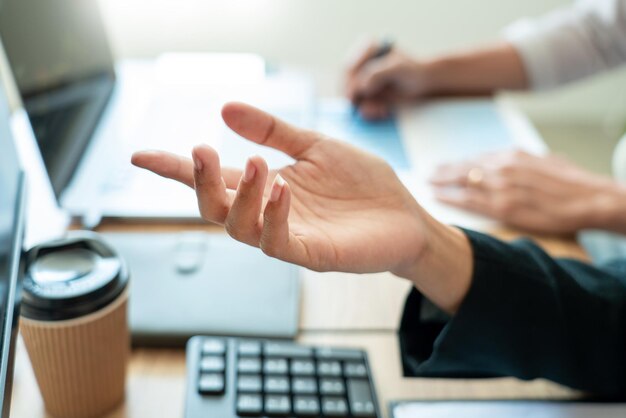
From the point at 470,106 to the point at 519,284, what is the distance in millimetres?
549

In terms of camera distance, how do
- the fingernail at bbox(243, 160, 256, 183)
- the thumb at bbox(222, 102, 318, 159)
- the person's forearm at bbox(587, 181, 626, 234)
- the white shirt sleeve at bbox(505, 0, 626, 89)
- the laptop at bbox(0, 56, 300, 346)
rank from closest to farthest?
the fingernail at bbox(243, 160, 256, 183) → the thumb at bbox(222, 102, 318, 159) → the laptop at bbox(0, 56, 300, 346) → the person's forearm at bbox(587, 181, 626, 234) → the white shirt sleeve at bbox(505, 0, 626, 89)

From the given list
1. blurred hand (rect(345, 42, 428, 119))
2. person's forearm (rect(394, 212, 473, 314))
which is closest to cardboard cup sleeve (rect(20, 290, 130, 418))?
person's forearm (rect(394, 212, 473, 314))

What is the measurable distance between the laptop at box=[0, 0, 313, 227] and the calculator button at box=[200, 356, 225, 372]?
24 centimetres

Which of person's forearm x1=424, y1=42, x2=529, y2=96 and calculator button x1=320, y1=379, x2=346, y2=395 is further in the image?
person's forearm x1=424, y1=42, x2=529, y2=96

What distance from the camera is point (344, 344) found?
1.89 ft

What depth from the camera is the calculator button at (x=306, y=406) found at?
47 centimetres

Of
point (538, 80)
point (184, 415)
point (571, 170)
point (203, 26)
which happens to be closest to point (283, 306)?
point (184, 415)

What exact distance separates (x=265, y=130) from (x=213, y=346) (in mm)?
186

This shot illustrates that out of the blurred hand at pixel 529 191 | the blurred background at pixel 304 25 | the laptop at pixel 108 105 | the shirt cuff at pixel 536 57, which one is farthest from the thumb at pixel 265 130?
the blurred background at pixel 304 25

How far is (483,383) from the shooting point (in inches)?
21.6

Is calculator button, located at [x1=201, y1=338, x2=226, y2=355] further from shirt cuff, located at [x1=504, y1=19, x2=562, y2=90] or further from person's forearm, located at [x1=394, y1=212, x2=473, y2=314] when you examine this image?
shirt cuff, located at [x1=504, y1=19, x2=562, y2=90]

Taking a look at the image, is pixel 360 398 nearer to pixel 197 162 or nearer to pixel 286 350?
pixel 286 350

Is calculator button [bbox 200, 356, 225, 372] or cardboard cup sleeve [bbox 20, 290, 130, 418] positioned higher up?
cardboard cup sleeve [bbox 20, 290, 130, 418]

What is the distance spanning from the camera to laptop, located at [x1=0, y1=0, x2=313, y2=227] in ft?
2.13
